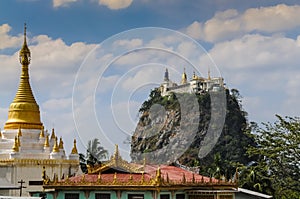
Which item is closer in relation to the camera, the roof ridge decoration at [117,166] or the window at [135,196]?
the window at [135,196]

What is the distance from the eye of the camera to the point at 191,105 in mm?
45156

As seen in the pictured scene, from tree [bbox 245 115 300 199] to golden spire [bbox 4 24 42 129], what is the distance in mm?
14568

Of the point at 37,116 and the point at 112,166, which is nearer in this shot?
the point at 112,166

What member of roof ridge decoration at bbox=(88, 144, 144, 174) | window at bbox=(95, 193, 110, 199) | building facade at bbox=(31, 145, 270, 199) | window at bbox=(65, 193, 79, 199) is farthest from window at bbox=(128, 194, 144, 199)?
window at bbox=(65, 193, 79, 199)

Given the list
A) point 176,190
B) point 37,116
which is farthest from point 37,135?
point 176,190

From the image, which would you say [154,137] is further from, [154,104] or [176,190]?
[176,190]

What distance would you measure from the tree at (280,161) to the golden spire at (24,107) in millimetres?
14568

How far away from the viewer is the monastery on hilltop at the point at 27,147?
32688 millimetres

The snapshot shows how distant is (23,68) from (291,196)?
19952mm

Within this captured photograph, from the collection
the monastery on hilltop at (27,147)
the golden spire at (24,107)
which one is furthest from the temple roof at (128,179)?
the golden spire at (24,107)

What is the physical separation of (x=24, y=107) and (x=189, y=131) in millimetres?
16606

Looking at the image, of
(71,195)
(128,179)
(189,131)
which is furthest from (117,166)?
(189,131)

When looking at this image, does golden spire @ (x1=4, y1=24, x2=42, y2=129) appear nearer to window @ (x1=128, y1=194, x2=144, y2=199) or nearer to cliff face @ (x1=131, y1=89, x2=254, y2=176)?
cliff face @ (x1=131, y1=89, x2=254, y2=176)

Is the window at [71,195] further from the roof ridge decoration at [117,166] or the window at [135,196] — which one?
the window at [135,196]
